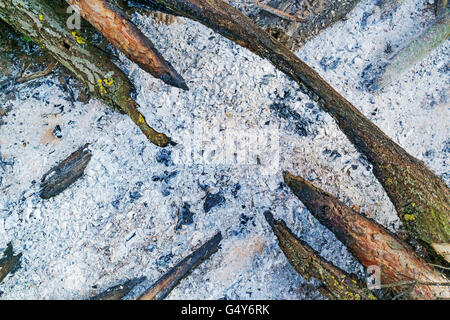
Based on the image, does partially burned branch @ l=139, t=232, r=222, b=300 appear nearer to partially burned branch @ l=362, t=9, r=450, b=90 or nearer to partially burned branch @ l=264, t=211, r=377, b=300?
partially burned branch @ l=264, t=211, r=377, b=300

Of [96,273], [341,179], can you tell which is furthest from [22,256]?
[341,179]

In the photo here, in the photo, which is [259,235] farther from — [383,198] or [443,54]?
[443,54]

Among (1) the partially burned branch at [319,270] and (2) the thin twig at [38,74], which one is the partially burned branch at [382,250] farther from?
(2) the thin twig at [38,74]

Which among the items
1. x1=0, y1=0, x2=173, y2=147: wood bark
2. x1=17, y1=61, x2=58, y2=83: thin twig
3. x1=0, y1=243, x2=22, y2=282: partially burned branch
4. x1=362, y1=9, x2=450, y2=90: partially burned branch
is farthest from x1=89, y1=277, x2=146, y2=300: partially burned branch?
x1=362, y1=9, x2=450, y2=90: partially burned branch

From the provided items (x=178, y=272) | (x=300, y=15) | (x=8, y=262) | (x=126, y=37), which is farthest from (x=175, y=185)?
(x=300, y=15)

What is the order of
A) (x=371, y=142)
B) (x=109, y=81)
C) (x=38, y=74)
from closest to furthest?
(x=371, y=142), (x=109, y=81), (x=38, y=74)

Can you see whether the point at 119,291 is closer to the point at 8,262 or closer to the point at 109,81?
the point at 8,262
